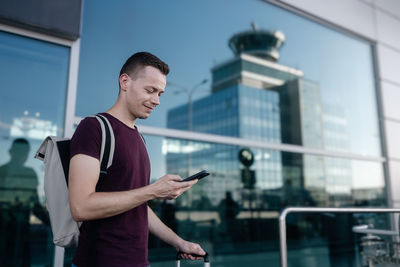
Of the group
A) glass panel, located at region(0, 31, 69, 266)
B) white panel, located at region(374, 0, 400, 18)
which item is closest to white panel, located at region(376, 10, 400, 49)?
white panel, located at region(374, 0, 400, 18)

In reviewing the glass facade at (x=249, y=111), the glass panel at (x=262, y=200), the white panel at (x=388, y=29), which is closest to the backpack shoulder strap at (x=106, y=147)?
the glass facade at (x=249, y=111)

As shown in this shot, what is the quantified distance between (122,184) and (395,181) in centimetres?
585

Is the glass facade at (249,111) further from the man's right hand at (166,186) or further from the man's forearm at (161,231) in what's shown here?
the man's right hand at (166,186)

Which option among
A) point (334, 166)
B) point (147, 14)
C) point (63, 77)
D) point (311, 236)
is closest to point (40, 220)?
point (63, 77)

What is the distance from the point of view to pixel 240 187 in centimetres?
513

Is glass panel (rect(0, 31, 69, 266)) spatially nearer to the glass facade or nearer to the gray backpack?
the glass facade

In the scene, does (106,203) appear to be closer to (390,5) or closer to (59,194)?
(59,194)

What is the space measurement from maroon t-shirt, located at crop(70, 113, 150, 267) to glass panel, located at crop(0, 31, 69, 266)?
1.76 metres

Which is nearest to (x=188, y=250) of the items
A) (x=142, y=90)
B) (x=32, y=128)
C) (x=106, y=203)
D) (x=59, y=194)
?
(x=106, y=203)

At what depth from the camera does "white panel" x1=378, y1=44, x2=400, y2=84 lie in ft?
20.0

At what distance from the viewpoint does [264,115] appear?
5.63m

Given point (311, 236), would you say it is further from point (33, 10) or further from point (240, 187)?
point (33, 10)

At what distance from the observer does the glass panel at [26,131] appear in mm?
2910

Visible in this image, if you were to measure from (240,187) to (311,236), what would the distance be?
1425 mm
